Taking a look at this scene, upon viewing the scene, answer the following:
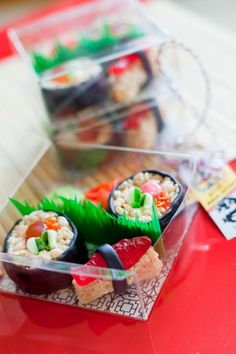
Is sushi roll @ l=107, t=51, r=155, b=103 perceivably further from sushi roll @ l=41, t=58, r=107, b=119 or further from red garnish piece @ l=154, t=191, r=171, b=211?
red garnish piece @ l=154, t=191, r=171, b=211

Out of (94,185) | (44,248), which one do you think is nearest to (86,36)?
(94,185)

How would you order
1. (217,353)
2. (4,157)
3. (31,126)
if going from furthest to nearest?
(31,126) < (4,157) < (217,353)

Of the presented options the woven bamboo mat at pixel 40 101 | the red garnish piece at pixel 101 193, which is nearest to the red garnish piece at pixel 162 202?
the red garnish piece at pixel 101 193

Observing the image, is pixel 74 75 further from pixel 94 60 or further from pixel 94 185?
pixel 94 185

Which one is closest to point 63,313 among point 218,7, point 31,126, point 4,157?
point 4,157

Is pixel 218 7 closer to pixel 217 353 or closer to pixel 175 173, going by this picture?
pixel 175 173

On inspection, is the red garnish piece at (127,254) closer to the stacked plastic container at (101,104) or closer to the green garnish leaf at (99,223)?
the green garnish leaf at (99,223)
